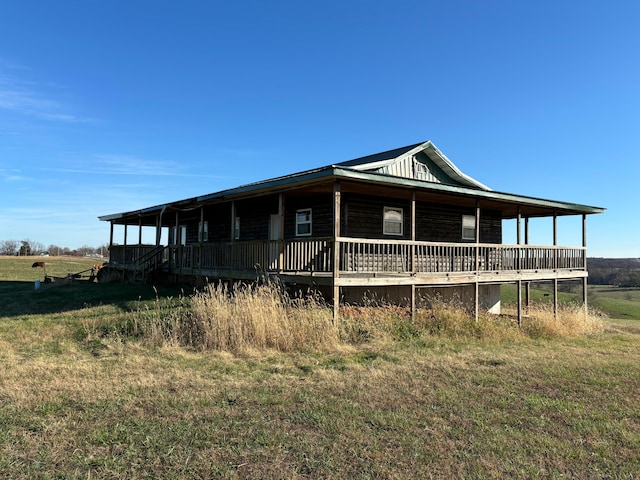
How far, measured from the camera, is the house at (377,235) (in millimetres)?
12766

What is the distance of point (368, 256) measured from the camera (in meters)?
12.2

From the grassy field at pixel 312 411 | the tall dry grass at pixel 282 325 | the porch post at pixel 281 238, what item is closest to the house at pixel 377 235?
the porch post at pixel 281 238

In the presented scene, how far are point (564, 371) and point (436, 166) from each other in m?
12.2

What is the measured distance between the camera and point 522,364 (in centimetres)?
895

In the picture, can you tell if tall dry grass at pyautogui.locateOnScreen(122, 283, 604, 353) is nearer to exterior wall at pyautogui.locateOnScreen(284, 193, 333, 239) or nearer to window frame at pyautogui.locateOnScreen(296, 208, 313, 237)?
exterior wall at pyautogui.locateOnScreen(284, 193, 333, 239)

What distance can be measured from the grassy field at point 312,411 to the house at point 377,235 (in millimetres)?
3694

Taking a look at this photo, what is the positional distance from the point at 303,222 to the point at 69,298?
8.96 metres

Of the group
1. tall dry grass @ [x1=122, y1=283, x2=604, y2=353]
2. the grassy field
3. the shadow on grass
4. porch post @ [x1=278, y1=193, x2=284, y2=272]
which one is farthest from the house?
the grassy field

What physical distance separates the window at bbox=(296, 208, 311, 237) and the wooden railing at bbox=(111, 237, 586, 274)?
1792 mm

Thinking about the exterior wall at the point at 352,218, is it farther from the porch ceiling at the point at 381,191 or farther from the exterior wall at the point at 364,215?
the porch ceiling at the point at 381,191

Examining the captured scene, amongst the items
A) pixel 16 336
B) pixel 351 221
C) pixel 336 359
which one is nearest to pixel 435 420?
pixel 336 359

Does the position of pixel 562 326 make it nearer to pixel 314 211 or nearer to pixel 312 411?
pixel 314 211

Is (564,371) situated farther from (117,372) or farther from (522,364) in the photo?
(117,372)

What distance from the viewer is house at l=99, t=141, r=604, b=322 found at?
12.8 meters
